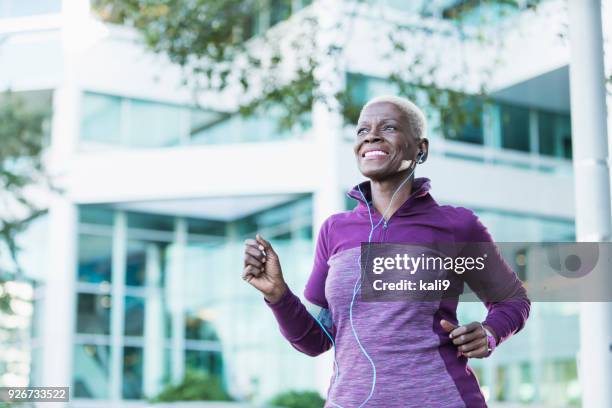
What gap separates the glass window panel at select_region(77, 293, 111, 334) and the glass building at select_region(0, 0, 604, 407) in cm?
3

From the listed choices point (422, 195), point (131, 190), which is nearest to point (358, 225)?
point (422, 195)

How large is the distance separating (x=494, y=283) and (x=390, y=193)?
374 millimetres

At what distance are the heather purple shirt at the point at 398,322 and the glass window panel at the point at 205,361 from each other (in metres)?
18.7

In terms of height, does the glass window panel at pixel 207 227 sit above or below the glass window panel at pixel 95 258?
above

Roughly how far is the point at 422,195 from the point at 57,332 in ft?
58.8

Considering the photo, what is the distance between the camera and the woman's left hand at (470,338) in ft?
7.70

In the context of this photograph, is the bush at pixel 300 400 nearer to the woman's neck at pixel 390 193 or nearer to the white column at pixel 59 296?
the white column at pixel 59 296

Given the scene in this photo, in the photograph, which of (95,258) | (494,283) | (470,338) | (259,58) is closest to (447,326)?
(470,338)

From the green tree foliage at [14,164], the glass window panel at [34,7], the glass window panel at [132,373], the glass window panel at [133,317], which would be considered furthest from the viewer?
the glass window panel at [133,317]

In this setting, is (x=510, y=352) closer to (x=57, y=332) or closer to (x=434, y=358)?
(x=57, y=332)

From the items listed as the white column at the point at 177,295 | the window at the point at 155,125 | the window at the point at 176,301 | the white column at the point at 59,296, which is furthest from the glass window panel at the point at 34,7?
the white column at the point at 177,295

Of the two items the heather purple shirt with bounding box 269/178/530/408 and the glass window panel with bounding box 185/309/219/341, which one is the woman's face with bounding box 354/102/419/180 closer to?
the heather purple shirt with bounding box 269/178/530/408

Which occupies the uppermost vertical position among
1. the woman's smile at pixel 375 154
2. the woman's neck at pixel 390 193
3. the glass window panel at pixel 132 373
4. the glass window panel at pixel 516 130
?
the glass window panel at pixel 516 130

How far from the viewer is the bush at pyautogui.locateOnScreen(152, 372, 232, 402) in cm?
1745
